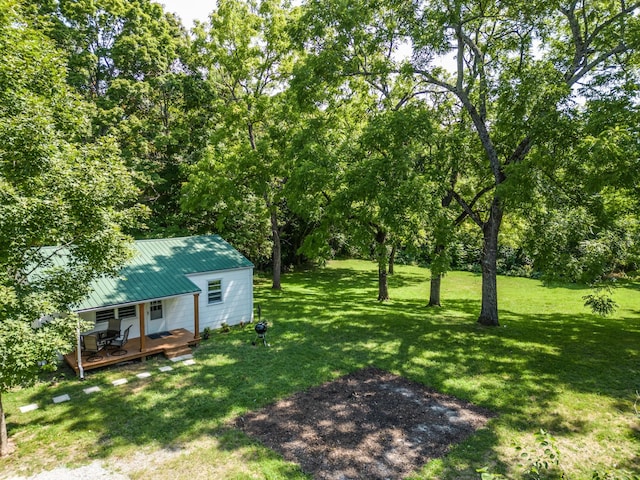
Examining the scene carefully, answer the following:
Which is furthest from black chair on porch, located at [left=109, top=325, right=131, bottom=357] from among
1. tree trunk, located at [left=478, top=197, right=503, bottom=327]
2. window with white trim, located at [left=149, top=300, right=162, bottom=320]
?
tree trunk, located at [left=478, top=197, right=503, bottom=327]

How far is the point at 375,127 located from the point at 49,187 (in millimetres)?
10311

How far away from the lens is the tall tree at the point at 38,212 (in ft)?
20.9

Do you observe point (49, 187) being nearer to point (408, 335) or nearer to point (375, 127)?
point (375, 127)

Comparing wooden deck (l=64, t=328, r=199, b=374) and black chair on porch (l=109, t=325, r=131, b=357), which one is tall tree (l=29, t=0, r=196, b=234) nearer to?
wooden deck (l=64, t=328, r=199, b=374)

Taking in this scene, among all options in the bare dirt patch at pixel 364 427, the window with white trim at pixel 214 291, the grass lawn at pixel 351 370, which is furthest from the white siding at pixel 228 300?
the bare dirt patch at pixel 364 427

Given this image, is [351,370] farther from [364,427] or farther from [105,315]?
[105,315]

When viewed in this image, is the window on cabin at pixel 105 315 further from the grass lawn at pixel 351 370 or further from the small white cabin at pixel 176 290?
the grass lawn at pixel 351 370

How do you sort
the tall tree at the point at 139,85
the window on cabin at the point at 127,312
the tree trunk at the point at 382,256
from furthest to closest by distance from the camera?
the tall tree at the point at 139,85, the tree trunk at the point at 382,256, the window on cabin at the point at 127,312

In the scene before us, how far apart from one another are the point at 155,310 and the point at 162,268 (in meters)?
1.54

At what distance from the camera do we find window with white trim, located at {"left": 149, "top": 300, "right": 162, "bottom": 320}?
13.8 metres

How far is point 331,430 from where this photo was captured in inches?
322

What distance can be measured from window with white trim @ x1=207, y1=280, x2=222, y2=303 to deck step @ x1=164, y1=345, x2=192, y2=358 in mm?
2799

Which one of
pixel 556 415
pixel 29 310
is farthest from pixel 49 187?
pixel 556 415

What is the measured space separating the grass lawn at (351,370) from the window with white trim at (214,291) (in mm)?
1630
